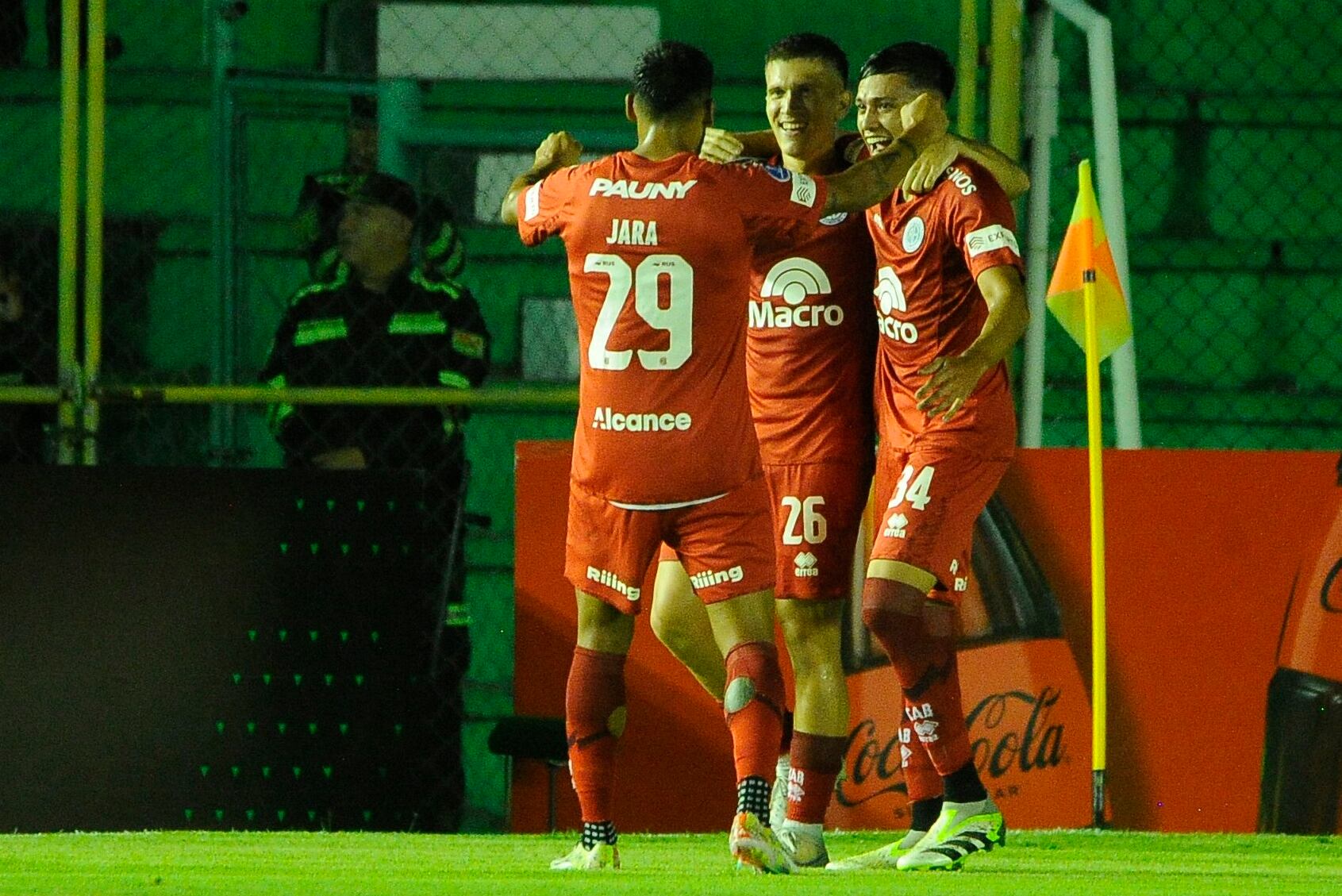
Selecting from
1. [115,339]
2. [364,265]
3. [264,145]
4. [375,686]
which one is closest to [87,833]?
[375,686]

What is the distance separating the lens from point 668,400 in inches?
174

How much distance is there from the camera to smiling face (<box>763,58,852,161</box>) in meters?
4.98

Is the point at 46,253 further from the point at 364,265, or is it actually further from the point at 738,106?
the point at 738,106

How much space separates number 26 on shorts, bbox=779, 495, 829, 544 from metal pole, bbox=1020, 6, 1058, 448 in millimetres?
1375

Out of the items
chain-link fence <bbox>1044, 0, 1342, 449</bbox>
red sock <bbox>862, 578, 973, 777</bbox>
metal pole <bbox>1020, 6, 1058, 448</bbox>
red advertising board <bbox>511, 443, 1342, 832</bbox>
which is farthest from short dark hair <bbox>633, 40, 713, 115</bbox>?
chain-link fence <bbox>1044, 0, 1342, 449</bbox>

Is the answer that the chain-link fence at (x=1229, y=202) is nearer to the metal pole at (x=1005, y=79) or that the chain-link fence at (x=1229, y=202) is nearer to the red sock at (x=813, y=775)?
the metal pole at (x=1005, y=79)

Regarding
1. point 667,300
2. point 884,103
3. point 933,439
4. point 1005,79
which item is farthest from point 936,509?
point 1005,79

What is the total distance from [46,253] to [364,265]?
1471mm

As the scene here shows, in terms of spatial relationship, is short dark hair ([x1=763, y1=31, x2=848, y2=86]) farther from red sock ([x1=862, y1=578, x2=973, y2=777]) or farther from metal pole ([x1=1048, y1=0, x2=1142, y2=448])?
metal pole ([x1=1048, y1=0, x2=1142, y2=448])

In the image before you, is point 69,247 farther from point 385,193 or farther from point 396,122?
point 396,122

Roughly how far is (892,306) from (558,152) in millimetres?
888

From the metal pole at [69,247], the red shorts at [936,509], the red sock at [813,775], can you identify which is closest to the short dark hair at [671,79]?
the red shorts at [936,509]

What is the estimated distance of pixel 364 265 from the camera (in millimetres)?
6719

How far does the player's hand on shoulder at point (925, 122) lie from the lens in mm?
4812
